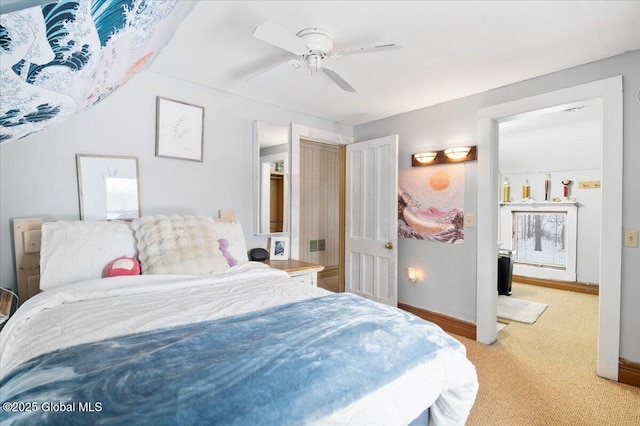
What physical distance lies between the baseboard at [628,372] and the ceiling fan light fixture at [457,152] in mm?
1907

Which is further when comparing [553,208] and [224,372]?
[553,208]

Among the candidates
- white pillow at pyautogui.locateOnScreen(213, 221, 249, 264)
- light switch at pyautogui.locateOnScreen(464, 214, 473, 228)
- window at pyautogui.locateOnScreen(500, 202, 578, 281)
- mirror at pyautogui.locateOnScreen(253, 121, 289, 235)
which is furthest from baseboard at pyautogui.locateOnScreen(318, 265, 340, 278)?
window at pyautogui.locateOnScreen(500, 202, 578, 281)

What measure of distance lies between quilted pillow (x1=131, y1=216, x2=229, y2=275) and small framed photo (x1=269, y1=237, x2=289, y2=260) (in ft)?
3.24

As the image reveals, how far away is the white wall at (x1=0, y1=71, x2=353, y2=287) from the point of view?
1856 millimetres

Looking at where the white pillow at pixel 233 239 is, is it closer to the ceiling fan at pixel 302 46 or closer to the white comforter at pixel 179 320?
the white comforter at pixel 179 320

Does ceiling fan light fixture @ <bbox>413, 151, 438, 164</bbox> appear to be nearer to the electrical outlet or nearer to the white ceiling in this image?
the white ceiling

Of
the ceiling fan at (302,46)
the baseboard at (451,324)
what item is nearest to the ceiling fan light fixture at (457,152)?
the ceiling fan at (302,46)

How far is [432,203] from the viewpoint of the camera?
122 inches

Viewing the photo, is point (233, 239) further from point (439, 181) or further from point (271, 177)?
point (439, 181)

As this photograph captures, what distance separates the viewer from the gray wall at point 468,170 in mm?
2020

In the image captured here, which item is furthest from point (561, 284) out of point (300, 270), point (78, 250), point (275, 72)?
point (78, 250)

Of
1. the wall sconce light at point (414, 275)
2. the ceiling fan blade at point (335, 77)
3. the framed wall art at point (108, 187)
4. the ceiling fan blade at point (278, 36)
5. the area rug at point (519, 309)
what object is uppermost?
the ceiling fan blade at point (278, 36)

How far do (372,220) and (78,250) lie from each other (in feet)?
8.61

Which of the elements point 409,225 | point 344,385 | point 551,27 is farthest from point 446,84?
point 344,385
